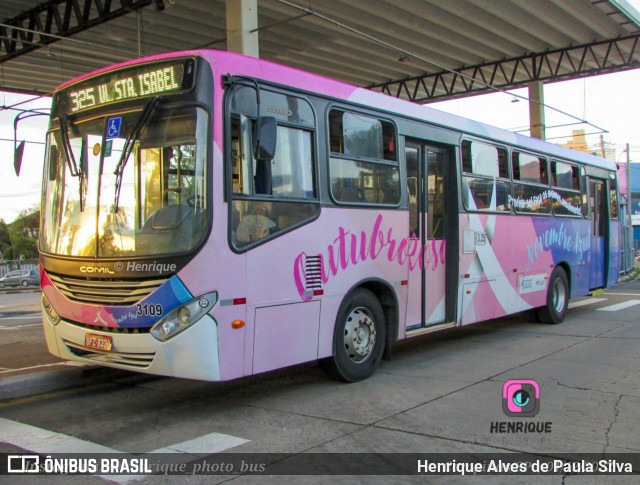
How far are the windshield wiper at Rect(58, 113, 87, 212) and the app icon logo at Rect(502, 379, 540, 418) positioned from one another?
4.64 meters

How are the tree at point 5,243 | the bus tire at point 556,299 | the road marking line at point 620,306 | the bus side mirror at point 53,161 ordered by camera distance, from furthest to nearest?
1. the tree at point 5,243
2. the road marking line at point 620,306
3. the bus tire at point 556,299
4. the bus side mirror at point 53,161

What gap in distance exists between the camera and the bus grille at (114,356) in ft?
17.9

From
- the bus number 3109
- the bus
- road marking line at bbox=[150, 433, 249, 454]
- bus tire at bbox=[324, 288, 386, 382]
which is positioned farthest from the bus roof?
road marking line at bbox=[150, 433, 249, 454]

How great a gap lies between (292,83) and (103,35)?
1253 centimetres

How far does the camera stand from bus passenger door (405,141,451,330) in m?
7.98

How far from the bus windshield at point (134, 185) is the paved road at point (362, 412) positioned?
1.66 m

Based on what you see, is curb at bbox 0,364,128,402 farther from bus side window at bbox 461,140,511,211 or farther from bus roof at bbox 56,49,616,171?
bus side window at bbox 461,140,511,211

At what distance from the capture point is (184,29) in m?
16.6

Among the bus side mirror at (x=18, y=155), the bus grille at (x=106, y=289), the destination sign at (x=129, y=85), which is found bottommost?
the bus grille at (x=106, y=289)

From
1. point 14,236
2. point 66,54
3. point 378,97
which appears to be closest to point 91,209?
point 378,97

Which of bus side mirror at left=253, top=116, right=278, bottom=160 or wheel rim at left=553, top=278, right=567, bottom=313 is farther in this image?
wheel rim at left=553, top=278, right=567, bottom=313

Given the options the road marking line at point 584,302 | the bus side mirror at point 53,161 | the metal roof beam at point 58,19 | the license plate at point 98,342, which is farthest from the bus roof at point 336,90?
the metal roof beam at point 58,19

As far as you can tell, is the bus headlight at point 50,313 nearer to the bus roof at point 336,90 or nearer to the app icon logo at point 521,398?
the bus roof at point 336,90

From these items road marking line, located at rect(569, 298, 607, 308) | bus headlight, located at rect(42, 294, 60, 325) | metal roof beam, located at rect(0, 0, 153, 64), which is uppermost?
metal roof beam, located at rect(0, 0, 153, 64)
